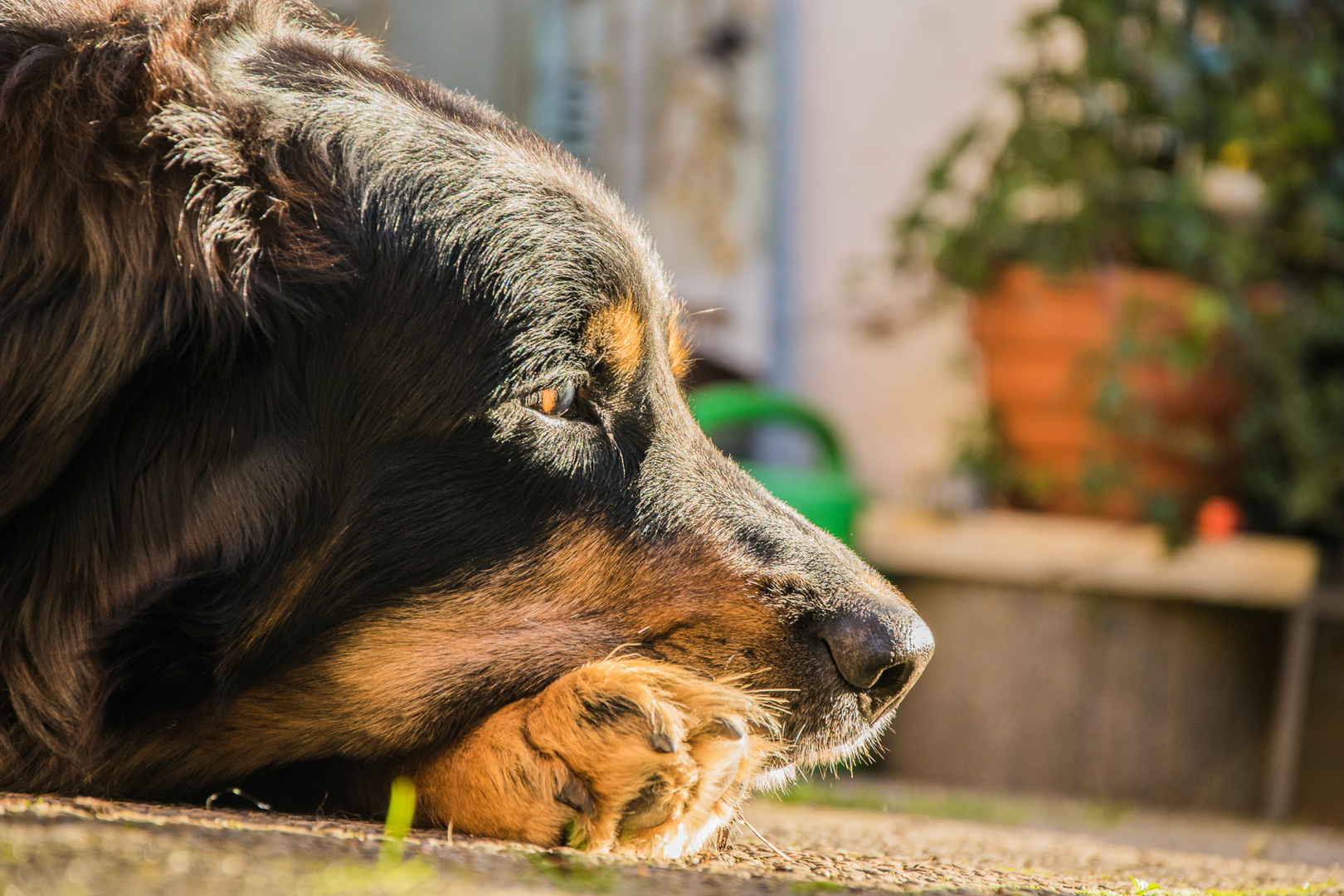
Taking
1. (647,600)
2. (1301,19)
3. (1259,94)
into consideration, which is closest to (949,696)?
(1259,94)

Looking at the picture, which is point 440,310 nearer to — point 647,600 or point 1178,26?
point 647,600

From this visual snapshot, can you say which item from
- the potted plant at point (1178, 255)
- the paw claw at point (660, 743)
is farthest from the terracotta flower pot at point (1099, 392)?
the paw claw at point (660, 743)

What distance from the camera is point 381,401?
164 cm

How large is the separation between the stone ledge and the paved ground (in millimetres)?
1741

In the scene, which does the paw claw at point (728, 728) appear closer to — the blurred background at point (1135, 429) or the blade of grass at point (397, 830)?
the blade of grass at point (397, 830)

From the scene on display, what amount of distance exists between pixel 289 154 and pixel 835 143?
406 cm

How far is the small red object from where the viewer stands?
3.94 meters

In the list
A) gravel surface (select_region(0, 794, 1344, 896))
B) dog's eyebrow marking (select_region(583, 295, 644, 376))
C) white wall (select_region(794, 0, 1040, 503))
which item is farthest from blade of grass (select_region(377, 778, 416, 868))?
white wall (select_region(794, 0, 1040, 503))

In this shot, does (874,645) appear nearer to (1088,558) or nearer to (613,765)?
(613,765)

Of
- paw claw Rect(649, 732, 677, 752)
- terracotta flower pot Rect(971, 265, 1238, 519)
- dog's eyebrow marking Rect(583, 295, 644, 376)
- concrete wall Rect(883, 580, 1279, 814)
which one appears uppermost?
terracotta flower pot Rect(971, 265, 1238, 519)

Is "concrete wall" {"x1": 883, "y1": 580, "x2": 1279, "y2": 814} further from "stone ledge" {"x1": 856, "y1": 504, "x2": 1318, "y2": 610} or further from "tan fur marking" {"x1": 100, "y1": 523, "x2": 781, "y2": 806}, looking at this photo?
"tan fur marking" {"x1": 100, "y1": 523, "x2": 781, "y2": 806}

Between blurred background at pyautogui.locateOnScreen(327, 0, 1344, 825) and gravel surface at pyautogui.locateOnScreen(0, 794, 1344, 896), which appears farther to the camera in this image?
blurred background at pyautogui.locateOnScreen(327, 0, 1344, 825)

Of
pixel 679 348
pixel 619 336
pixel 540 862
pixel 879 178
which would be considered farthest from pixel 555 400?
pixel 879 178

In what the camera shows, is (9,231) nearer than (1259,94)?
Yes
